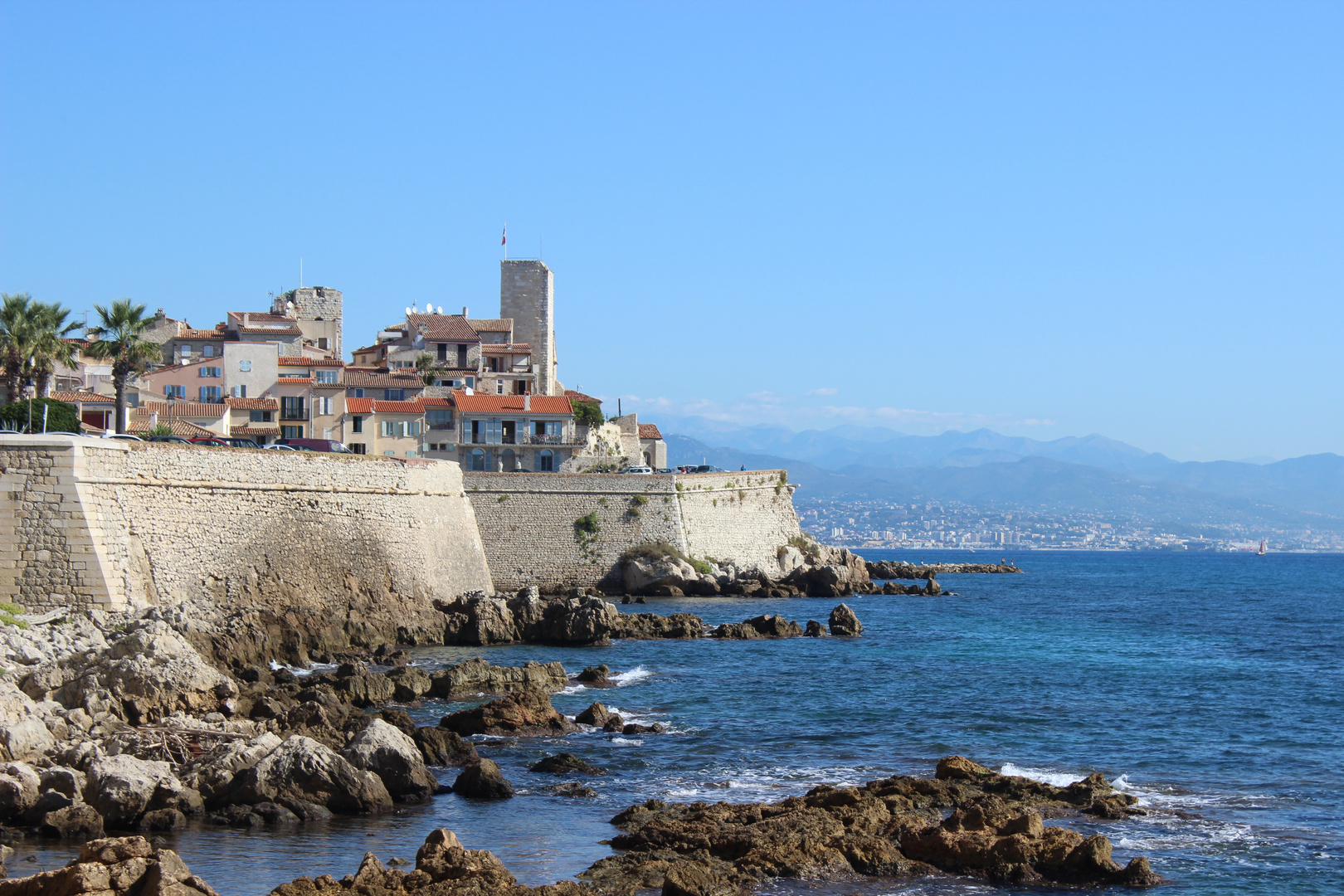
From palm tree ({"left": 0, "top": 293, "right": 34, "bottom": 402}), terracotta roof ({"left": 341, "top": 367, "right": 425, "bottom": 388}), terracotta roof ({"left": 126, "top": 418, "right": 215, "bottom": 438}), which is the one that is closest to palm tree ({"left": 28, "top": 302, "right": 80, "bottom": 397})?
palm tree ({"left": 0, "top": 293, "right": 34, "bottom": 402})

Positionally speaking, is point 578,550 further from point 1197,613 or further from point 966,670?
point 1197,613

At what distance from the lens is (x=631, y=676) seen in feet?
114

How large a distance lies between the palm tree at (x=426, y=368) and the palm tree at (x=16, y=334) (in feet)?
91.7

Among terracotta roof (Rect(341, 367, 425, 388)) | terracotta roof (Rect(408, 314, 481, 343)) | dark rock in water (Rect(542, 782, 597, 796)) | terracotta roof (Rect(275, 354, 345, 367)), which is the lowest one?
dark rock in water (Rect(542, 782, 597, 796))

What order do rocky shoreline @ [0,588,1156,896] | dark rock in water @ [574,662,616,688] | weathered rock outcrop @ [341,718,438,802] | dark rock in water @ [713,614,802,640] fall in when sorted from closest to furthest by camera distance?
rocky shoreline @ [0,588,1156,896] → weathered rock outcrop @ [341,718,438,802] → dark rock in water @ [574,662,616,688] → dark rock in water @ [713,614,802,640]

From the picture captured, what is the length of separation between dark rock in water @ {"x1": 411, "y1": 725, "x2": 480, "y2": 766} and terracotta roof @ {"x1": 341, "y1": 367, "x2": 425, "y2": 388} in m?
47.8

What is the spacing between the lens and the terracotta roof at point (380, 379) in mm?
69125

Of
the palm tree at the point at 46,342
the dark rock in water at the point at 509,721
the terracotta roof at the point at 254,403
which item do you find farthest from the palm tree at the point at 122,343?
the dark rock in water at the point at 509,721

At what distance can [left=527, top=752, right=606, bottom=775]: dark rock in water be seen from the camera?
2223 cm

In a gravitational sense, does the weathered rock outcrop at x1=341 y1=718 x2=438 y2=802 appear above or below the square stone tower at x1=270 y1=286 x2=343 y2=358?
below

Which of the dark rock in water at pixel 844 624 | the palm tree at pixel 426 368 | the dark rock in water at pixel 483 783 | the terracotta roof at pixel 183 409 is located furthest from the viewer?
the palm tree at pixel 426 368

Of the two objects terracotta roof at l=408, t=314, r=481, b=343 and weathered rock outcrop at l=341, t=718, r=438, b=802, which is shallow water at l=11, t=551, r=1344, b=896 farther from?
terracotta roof at l=408, t=314, r=481, b=343

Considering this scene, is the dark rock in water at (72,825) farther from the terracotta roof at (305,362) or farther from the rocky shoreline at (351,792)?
the terracotta roof at (305,362)

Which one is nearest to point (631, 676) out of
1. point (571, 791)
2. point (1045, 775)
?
point (571, 791)
